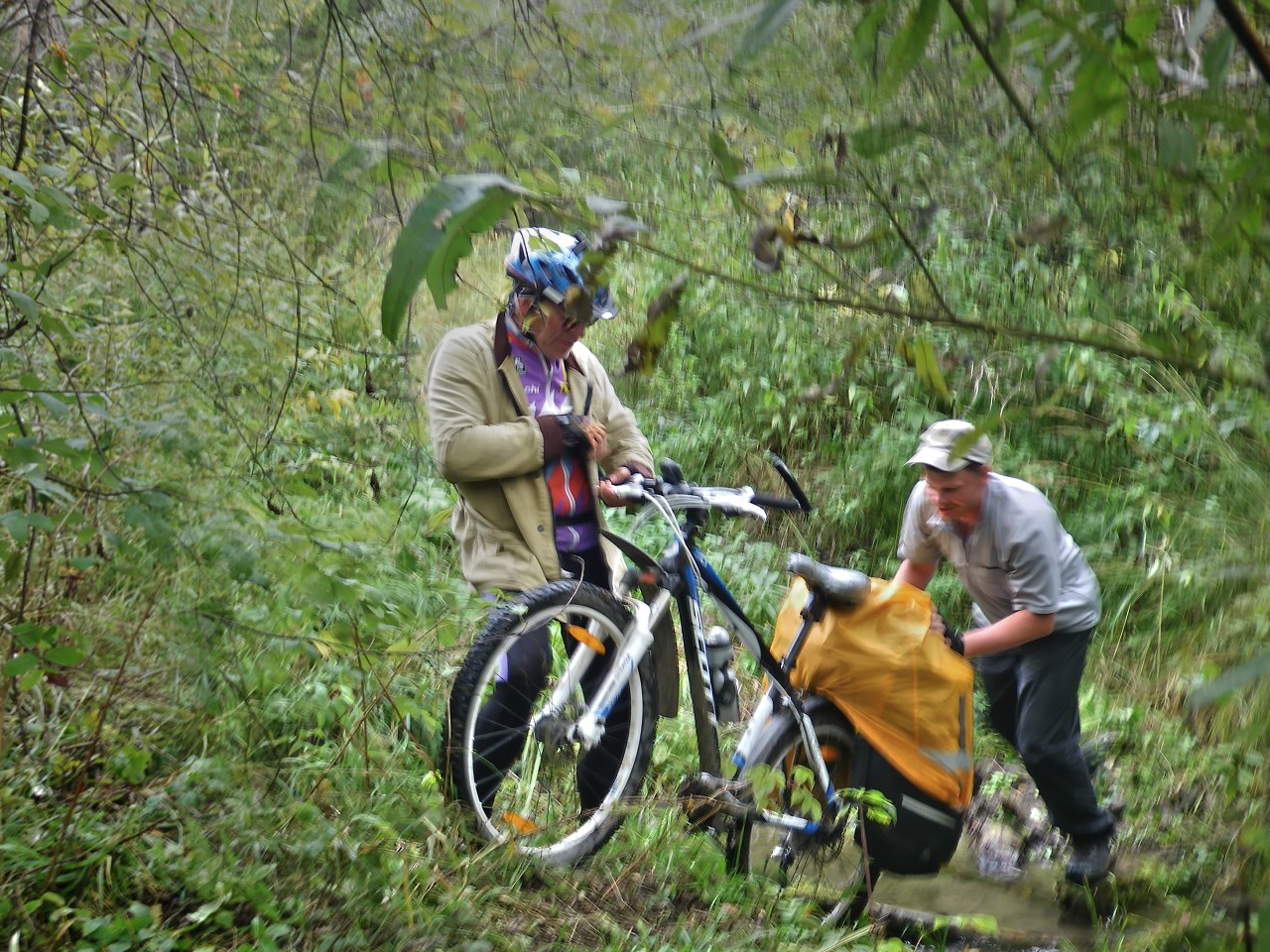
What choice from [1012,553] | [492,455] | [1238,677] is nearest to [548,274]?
[492,455]

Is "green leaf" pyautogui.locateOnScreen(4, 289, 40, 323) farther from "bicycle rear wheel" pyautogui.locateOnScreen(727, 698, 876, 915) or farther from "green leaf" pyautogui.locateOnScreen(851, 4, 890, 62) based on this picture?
"bicycle rear wheel" pyautogui.locateOnScreen(727, 698, 876, 915)

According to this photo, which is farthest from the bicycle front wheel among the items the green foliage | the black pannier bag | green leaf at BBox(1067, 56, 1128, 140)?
green leaf at BBox(1067, 56, 1128, 140)

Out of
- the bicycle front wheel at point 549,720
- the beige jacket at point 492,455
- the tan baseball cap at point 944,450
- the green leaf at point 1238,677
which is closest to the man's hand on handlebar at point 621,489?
the beige jacket at point 492,455

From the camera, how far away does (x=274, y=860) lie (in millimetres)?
3115

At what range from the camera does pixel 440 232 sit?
35.0 inches

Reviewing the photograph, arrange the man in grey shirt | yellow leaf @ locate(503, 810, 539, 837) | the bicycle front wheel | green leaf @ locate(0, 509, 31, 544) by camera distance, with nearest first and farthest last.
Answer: green leaf @ locate(0, 509, 31, 544)
the bicycle front wheel
yellow leaf @ locate(503, 810, 539, 837)
the man in grey shirt

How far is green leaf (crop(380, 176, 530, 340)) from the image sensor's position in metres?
0.88

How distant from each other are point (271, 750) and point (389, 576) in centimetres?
79

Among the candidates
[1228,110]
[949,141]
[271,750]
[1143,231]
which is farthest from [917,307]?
[271,750]

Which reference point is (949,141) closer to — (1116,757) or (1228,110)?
(1228,110)

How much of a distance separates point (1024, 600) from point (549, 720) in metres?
1.76

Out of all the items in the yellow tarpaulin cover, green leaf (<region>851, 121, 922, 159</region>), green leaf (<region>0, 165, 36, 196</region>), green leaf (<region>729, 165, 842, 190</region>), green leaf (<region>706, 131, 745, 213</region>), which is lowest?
the yellow tarpaulin cover

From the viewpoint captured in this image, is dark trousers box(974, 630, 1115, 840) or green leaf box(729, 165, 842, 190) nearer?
green leaf box(729, 165, 842, 190)

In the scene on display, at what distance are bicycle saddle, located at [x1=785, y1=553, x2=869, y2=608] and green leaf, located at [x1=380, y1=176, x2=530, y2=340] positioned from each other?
2.89 m
